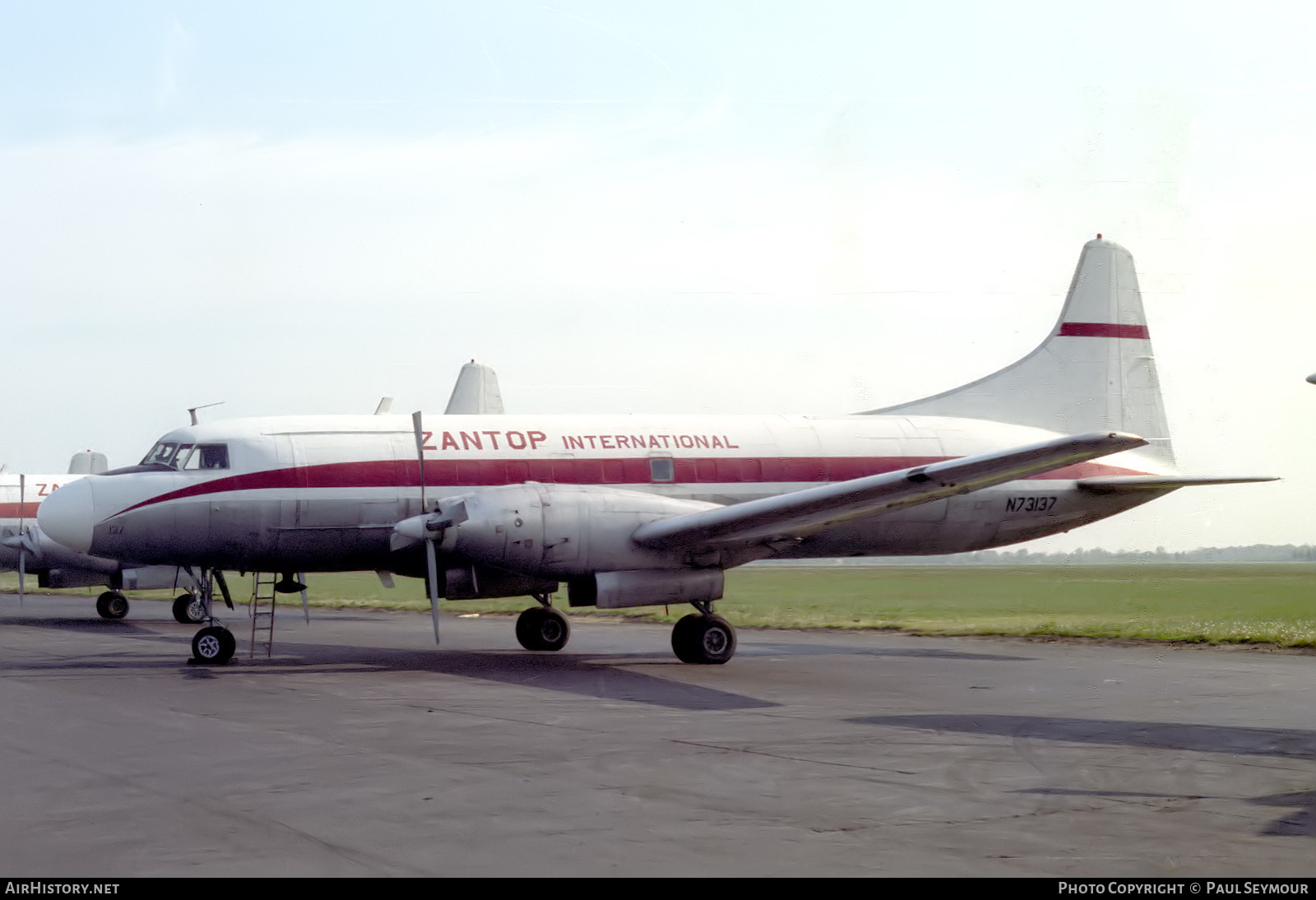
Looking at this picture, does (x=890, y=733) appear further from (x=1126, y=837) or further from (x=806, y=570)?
(x=806, y=570)

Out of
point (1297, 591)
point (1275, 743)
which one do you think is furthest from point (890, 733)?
point (1297, 591)

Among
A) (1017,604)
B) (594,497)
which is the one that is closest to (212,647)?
(594,497)

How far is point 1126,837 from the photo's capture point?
24.6 ft

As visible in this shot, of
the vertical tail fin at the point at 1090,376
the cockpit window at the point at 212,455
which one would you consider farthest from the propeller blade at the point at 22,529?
the vertical tail fin at the point at 1090,376

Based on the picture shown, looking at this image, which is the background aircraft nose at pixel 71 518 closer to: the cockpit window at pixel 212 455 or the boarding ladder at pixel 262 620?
the cockpit window at pixel 212 455

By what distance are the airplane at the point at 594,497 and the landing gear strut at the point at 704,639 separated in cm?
3

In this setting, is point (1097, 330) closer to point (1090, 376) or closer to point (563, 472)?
point (1090, 376)

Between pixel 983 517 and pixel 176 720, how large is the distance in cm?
1430

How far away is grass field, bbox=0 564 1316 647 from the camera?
25938 mm

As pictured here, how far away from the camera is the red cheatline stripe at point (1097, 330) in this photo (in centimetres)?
2583

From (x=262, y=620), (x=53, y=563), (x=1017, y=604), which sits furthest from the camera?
(x=53, y=563)

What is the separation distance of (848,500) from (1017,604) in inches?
691

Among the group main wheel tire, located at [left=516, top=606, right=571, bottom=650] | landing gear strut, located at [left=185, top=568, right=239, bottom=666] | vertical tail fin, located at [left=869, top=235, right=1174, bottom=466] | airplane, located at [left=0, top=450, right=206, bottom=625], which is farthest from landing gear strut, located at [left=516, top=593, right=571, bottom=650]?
airplane, located at [left=0, top=450, right=206, bottom=625]

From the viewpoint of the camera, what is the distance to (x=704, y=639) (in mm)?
19562
